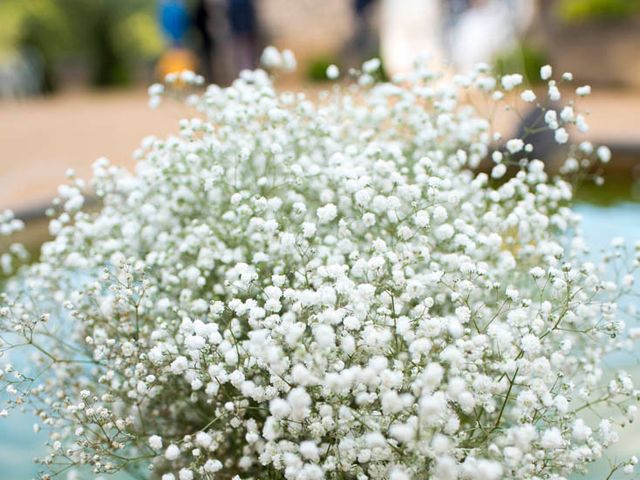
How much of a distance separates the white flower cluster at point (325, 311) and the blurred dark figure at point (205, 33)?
7.66m

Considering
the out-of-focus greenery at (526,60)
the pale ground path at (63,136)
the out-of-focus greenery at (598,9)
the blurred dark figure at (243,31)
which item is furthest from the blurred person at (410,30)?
the pale ground path at (63,136)

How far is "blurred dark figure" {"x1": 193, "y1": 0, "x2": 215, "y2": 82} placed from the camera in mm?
10000

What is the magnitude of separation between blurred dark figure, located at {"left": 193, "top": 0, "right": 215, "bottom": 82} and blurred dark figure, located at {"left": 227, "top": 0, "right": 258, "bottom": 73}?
1.52 ft

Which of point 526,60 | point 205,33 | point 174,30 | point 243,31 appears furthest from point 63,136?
point 526,60

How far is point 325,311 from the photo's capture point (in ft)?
→ 4.71

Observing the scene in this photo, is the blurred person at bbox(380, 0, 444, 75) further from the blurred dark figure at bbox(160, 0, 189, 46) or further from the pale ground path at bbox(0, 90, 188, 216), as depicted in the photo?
the blurred dark figure at bbox(160, 0, 189, 46)

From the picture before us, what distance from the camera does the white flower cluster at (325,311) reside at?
142cm

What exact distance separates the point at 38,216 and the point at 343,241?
8.02 ft

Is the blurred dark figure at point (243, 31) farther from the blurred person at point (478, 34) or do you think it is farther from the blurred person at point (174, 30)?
the blurred person at point (478, 34)

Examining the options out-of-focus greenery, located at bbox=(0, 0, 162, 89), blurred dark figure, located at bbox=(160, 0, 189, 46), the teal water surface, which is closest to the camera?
the teal water surface

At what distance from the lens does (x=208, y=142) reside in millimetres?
2131

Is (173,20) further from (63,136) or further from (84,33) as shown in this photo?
(84,33)

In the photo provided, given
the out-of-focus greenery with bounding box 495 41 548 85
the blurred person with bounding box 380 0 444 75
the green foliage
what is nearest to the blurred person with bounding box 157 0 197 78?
the green foliage

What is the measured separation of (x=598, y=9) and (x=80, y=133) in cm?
575
